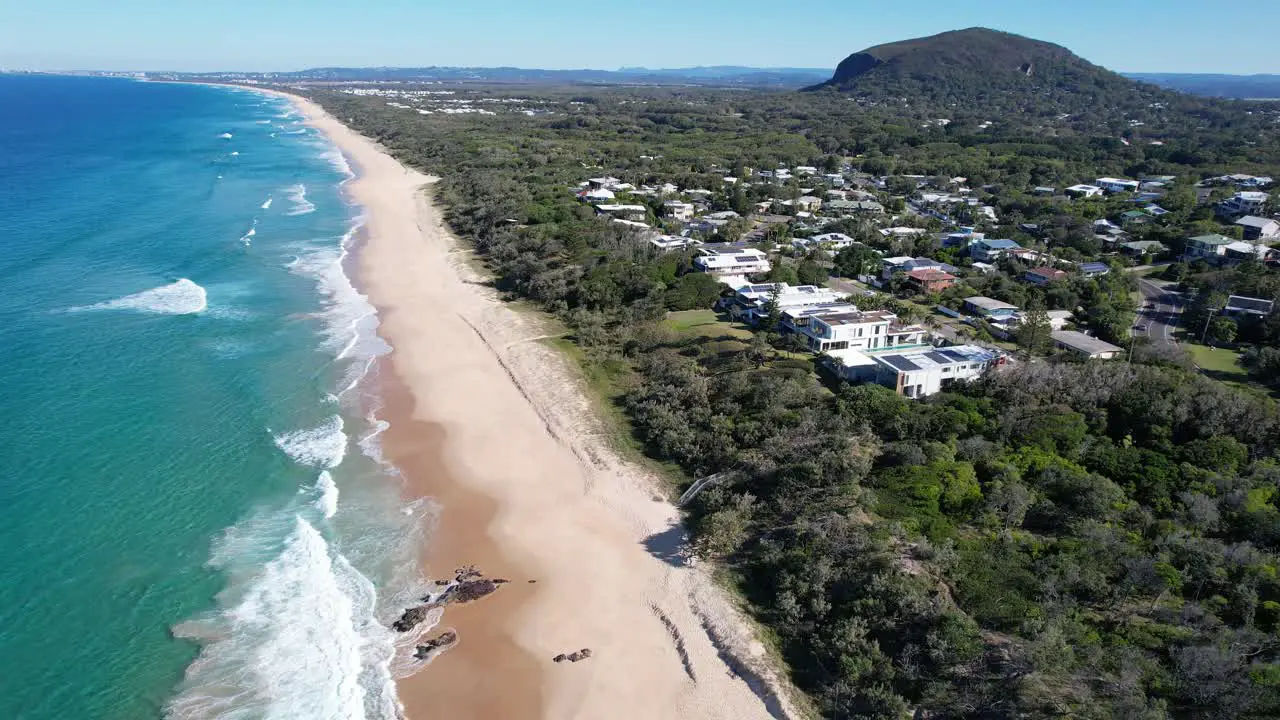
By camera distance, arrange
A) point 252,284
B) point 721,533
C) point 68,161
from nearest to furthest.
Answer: point 721,533 < point 252,284 < point 68,161

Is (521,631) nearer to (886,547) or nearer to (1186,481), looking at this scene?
(886,547)

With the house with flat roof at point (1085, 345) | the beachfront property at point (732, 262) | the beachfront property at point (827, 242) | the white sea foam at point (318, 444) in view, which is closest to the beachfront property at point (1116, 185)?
the beachfront property at point (827, 242)

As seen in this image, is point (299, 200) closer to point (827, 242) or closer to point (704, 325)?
point (827, 242)

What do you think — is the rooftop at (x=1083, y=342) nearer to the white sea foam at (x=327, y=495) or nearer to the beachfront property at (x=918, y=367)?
the beachfront property at (x=918, y=367)

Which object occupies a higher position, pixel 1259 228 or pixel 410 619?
pixel 1259 228

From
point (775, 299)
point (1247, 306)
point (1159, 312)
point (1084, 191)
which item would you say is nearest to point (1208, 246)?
point (1159, 312)

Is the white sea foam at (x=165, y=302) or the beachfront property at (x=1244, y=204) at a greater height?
the beachfront property at (x=1244, y=204)

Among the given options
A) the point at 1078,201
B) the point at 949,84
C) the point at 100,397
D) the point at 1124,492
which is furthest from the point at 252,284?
the point at 949,84
